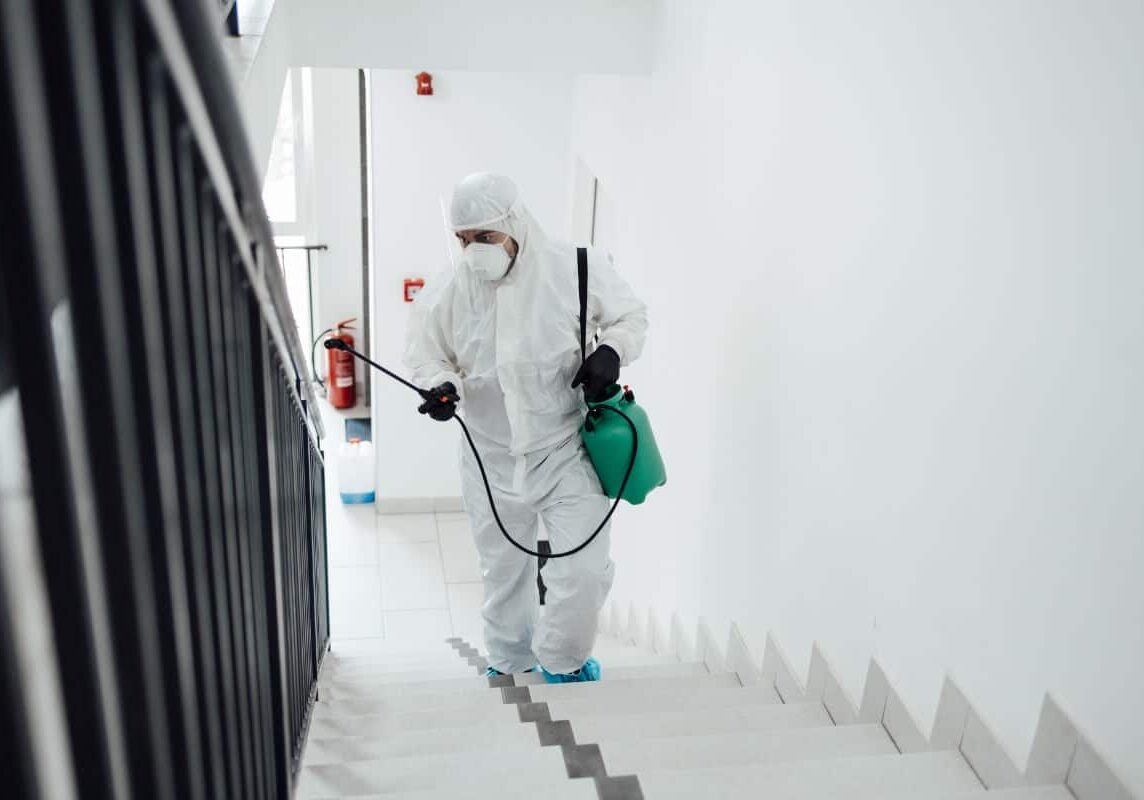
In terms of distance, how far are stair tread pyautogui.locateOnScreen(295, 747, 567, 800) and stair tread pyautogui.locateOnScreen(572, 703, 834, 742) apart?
0.30 m

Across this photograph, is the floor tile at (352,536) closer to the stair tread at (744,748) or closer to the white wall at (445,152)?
the white wall at (445,152)

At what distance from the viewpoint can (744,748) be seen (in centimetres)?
220

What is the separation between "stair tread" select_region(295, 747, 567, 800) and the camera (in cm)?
195

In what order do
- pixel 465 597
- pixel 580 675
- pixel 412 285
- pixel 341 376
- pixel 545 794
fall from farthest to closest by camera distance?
pixel 341 376 → pixel 412 285 → pixel 465 597 → pixel 580 675 → pixel 545 794

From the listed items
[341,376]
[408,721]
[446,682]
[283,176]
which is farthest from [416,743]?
[283,176]

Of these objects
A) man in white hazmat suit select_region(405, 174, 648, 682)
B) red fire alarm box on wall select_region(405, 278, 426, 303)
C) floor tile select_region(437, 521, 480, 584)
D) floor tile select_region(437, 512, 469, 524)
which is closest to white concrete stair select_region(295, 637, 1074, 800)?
man in white hazmat suit select_region(405, 174, 648, 682)

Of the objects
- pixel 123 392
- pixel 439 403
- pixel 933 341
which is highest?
pixel 123 392

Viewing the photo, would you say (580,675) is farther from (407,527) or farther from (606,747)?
(407,527)

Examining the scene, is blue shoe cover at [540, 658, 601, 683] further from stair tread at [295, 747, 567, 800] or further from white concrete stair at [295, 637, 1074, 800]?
stair tread at [295, 747, 567, 800]

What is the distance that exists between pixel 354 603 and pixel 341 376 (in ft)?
8.90

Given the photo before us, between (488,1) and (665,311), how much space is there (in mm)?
1254

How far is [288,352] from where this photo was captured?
5.91ft

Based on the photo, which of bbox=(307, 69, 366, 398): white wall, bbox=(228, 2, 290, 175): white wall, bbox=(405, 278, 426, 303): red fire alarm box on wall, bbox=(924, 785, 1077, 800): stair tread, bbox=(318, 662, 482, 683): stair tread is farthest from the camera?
bbox=(307, 69, 366, 398): white wall

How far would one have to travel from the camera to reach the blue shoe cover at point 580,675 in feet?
10.2
